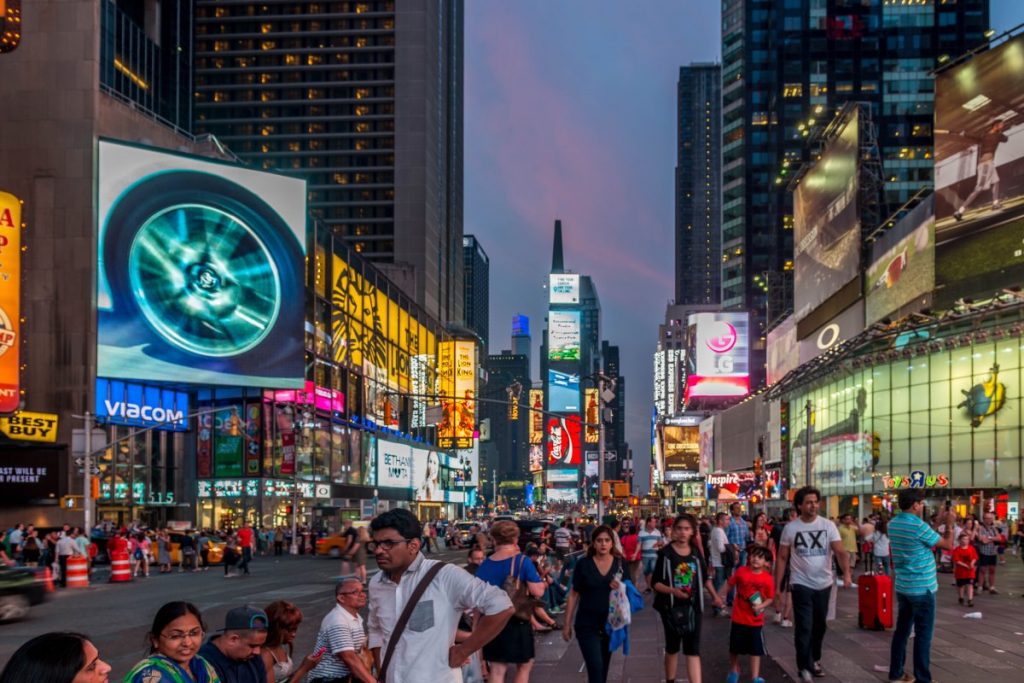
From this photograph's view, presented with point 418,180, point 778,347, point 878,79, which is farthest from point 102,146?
point 878,79

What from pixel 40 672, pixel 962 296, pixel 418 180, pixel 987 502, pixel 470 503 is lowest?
pixel 470 503

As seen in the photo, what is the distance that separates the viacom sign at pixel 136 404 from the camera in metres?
53.6

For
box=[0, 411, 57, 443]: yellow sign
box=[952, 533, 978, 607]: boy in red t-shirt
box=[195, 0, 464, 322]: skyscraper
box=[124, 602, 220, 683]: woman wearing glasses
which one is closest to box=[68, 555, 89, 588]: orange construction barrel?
box=[0, 411, 57, 443]: yellow sign

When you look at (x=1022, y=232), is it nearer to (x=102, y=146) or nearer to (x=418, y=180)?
(x=102, y=146)

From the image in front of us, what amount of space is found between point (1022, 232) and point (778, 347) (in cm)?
5104

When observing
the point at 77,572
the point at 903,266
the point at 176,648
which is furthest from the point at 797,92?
the point at 176,648

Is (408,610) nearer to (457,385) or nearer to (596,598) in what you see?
(596,598)

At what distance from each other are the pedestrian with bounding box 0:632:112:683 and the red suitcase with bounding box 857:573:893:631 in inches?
562

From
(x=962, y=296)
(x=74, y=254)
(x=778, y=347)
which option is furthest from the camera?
(x=778, y=347)

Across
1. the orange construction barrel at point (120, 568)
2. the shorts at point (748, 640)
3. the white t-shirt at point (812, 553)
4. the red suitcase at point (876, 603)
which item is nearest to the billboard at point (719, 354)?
the orange construction barrel at point (120, 568)

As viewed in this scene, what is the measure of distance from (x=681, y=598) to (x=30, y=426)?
140 feet

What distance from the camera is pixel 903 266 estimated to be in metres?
62.9

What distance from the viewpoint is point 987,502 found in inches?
2050

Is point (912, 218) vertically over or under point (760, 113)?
under
